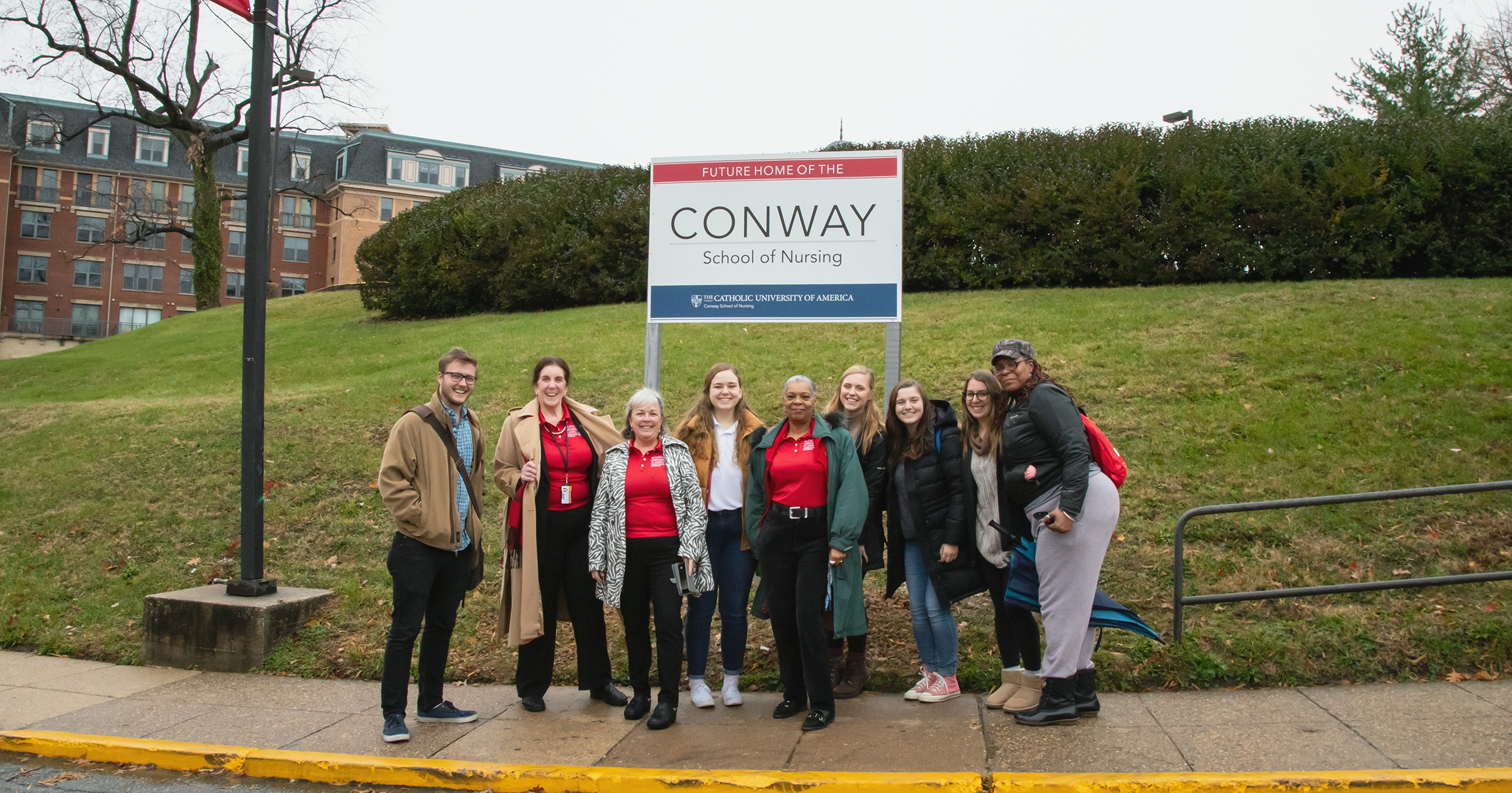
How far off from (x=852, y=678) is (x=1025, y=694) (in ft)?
3.23

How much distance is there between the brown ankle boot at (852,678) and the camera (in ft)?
18.1

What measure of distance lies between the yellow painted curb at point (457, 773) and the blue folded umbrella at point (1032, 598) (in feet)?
3.77

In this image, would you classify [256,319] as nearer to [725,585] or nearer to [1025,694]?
[725,585]

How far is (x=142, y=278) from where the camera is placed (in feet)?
184

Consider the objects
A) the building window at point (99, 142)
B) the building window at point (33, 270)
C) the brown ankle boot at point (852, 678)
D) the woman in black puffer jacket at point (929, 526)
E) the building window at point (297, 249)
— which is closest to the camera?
the woman in black puffer jacket at point (929, 526)

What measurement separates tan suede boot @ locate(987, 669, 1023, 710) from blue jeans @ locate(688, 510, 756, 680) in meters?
1.43

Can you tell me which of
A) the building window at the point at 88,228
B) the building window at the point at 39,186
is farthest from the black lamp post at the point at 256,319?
the building window at the point at 39,186

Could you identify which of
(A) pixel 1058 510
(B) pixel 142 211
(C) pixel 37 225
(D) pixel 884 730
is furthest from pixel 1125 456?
(C) pixel 37 225

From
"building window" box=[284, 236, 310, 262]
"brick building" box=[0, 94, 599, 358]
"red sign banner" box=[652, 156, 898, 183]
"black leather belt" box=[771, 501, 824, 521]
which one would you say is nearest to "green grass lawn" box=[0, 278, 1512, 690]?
"black leather belt" box=[771, 501, 824, 521]

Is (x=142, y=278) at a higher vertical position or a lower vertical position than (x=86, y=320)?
higher

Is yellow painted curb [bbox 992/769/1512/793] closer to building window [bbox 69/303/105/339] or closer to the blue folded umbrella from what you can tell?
the blue folded umbrella

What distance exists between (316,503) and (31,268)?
2282 inches

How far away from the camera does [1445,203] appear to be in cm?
1403

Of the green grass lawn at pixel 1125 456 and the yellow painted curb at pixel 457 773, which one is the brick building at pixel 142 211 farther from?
the yellow painted curb at pixel 457 773
